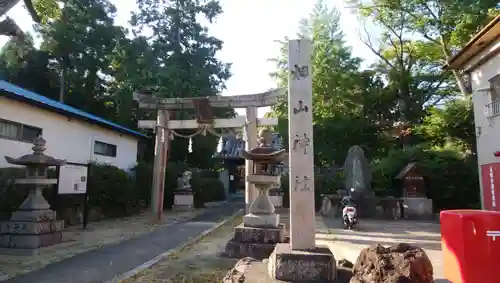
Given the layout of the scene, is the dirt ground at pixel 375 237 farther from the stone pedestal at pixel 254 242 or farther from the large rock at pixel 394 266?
the large rock at pixel 394 266

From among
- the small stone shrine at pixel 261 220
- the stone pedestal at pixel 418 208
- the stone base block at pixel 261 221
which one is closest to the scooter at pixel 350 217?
the small stone shrine at pixel 261 220

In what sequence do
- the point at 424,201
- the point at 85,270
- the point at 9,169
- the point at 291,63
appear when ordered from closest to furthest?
the point at 291,63
the point at 85,270
the point at 9,169
the point at 424,201

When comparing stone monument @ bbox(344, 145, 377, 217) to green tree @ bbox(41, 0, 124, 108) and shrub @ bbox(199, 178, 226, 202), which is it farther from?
green tree @ bbox(41, 0, 124, 108)

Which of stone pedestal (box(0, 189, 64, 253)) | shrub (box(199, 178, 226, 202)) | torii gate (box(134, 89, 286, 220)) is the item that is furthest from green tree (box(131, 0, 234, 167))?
stone pedestal (box(0, 189, 64, 253))

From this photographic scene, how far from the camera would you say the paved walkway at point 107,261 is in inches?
239

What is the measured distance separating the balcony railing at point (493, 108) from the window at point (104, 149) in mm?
17253

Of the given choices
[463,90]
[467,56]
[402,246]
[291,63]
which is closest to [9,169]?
[291,63]

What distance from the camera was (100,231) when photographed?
11.8 metres

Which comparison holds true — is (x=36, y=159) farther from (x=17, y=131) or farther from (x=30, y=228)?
(x=17, y=131)

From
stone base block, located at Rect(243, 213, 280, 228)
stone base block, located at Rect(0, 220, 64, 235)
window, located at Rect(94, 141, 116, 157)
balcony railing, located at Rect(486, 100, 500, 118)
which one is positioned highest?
balcony railing, located at Rect(486, 100, 500, 118)

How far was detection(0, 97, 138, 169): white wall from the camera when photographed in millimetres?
11992

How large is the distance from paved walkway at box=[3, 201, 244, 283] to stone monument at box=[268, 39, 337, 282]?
11.3 feet

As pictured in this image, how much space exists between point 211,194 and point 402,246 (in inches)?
904

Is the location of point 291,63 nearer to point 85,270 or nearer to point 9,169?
point 85,270
